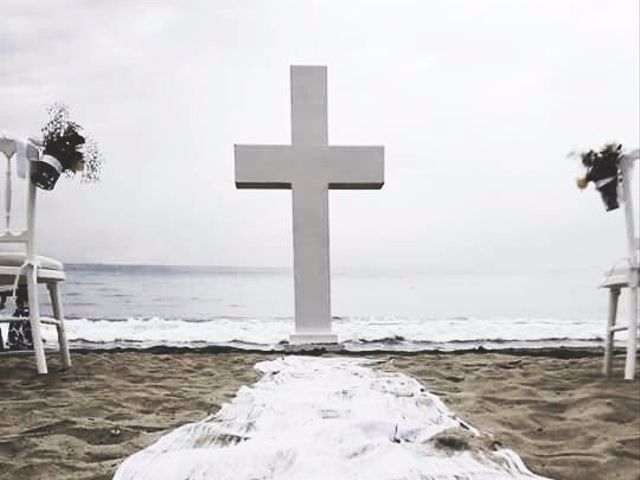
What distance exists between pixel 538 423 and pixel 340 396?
1.73ft

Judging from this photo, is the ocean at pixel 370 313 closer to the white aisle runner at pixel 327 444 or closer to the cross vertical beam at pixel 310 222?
the cross vertical beam at pixel 310 222

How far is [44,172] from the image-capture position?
2.41 m

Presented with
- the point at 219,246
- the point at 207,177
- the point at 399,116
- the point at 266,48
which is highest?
the point at 266,48

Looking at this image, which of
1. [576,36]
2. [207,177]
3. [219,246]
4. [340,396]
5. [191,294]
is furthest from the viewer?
[191,294]

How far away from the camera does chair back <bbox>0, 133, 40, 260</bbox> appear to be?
2322 mm

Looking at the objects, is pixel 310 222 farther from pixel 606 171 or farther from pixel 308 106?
pixel 606 171

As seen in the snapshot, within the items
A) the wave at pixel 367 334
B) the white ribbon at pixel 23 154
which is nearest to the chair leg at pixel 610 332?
the wave at pixel 367 334

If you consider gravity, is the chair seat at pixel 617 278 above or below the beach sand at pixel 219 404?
above

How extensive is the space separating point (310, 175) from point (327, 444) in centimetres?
253

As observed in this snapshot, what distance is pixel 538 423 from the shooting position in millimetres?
1591

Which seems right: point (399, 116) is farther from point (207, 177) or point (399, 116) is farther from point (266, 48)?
point (207, 177)

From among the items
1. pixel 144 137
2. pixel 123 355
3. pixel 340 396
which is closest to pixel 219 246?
pixel 144 137

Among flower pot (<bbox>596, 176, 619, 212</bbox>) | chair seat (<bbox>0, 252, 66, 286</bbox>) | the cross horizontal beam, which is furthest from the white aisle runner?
the cross horizontal beam

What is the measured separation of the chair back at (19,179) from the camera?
2322 mm
